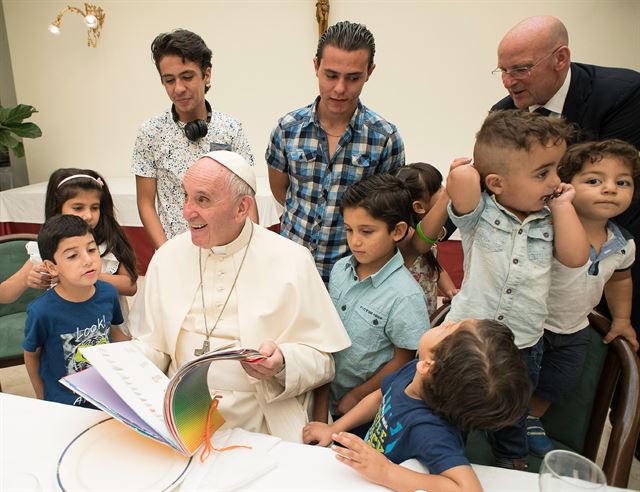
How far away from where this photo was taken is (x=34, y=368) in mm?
2186

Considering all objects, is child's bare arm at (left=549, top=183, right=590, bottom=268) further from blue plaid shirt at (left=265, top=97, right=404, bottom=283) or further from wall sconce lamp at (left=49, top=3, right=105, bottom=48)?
wall sconce lamp at (left=49, top=3, right=105, bottom=48)

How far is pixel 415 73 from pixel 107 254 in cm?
433

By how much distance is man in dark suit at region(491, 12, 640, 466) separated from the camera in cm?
241

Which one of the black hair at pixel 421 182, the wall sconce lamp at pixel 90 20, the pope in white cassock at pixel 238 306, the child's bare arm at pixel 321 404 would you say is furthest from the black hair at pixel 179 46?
the wall sconce lamp at pixel 90 20

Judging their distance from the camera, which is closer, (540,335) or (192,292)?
(540,335)

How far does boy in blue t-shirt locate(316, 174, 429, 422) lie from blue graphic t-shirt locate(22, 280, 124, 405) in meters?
1.14

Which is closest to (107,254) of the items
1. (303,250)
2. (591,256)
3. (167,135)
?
(167,135)

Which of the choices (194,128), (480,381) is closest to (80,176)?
(194,128)

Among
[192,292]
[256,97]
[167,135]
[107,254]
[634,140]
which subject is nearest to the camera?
[192,292]

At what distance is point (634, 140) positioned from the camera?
2.46 metres

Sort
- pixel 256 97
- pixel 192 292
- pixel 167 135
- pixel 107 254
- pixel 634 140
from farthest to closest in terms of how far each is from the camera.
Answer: pixel 256 97, pixel 167 135, pixel 107 254, pixel 634 140, pixel 192 292

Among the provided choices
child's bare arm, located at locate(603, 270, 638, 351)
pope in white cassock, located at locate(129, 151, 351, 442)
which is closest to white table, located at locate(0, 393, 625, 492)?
pope in white cassock, located at locate(129, 151, 351, 442)

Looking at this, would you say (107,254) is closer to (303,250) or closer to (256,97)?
(303,250)

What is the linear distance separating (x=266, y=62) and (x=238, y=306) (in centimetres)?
484
